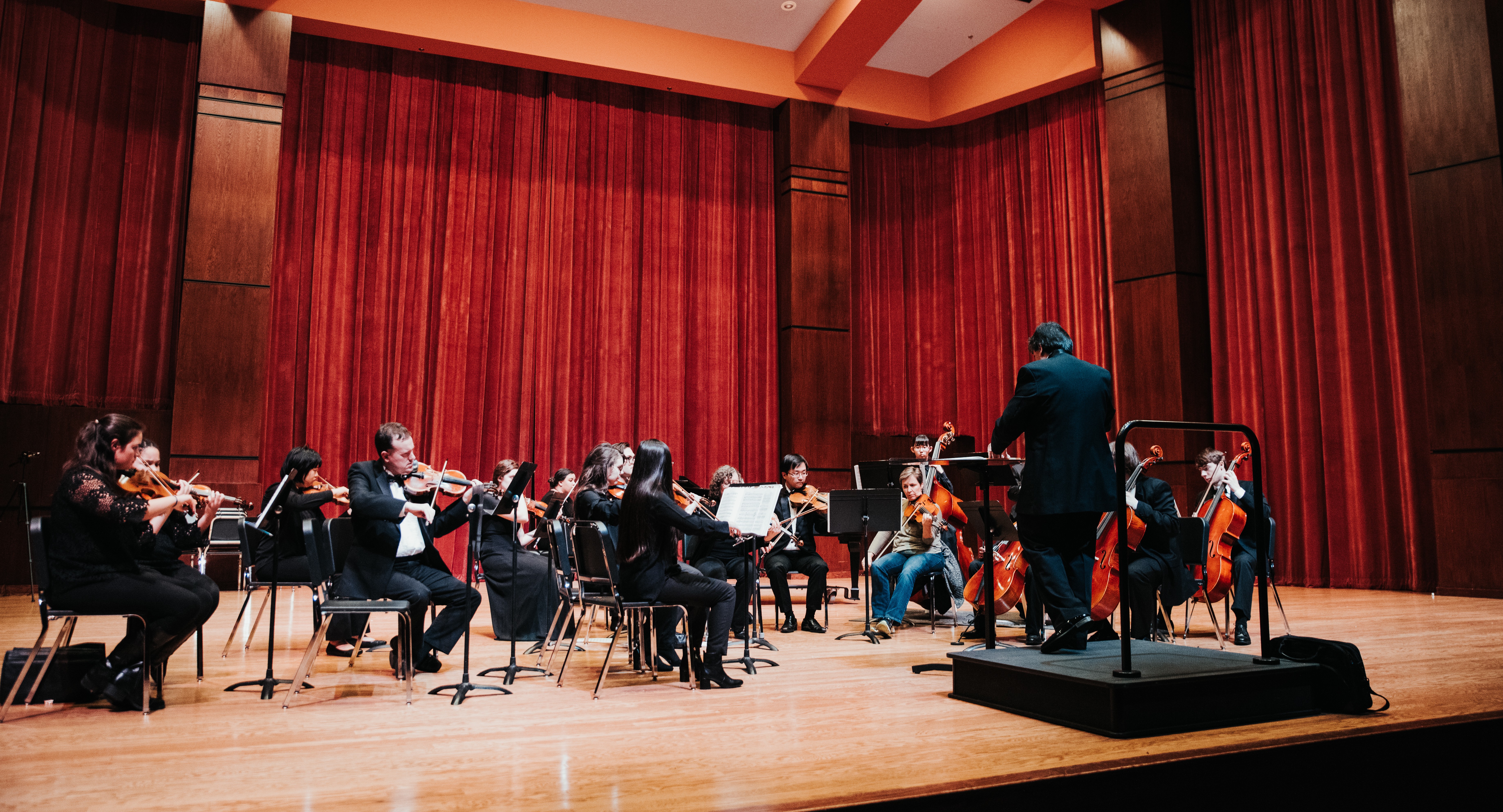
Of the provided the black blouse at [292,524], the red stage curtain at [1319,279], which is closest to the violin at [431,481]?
the black blouse at [292,524]

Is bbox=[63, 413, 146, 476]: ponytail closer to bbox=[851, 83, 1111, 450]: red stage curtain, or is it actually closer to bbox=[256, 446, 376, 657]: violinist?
bbox=[256, 446, 376, 657]: violinist

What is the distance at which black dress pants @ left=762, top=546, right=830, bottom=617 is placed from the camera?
6.02 meters

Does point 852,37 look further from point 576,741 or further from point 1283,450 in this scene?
point 576,741

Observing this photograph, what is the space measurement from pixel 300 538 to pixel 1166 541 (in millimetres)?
4478

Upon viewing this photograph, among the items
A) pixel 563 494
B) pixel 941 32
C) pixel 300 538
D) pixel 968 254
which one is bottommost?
pixel 300 538

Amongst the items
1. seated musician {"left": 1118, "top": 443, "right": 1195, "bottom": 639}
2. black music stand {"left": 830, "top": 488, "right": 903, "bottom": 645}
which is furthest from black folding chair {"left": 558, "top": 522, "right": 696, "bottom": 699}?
seated musician {"left": 1118, "top": 443, "right": 1195, "bottom": 639}

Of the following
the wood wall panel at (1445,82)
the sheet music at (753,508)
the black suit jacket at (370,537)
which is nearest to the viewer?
the black suit jacket at (370,537)

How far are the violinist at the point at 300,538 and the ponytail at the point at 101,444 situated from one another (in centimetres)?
72

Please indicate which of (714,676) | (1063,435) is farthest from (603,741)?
(1063,435)

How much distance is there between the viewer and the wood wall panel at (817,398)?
31.6 feet

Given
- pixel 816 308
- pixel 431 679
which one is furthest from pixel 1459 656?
pixel 816 308

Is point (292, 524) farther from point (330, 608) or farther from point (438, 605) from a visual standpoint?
point (330, 608)

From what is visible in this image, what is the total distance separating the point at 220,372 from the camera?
777 centimetres

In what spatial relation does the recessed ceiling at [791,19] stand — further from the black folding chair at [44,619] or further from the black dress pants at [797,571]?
the black folding chair at [44,619]
